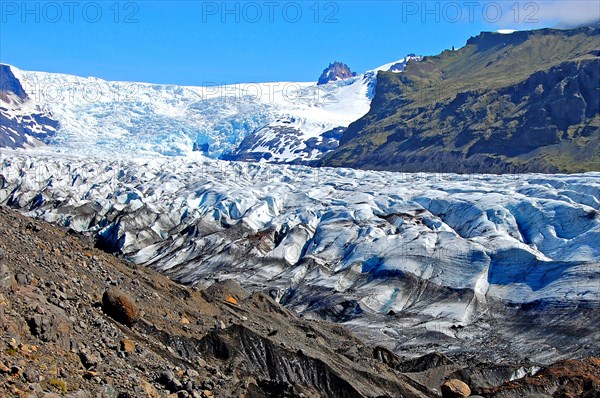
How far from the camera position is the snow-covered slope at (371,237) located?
60281 millimetres

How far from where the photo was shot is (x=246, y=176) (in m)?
127

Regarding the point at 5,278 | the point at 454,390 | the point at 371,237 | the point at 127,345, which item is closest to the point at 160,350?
the point at 127,345

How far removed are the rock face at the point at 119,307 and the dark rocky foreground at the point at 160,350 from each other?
0.03 metres

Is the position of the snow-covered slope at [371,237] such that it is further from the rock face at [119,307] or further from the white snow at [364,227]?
the rock face at [119,307]

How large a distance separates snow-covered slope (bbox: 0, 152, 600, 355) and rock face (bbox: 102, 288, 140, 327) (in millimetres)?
32996

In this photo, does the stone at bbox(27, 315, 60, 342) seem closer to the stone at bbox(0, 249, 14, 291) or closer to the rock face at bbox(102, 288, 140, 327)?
the stone at bbox(0, 249, 14, 291)

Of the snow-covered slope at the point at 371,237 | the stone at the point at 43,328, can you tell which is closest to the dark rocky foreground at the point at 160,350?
the stone at the point at 43,328

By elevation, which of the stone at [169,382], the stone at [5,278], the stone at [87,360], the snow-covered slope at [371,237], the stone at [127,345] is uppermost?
the stone at [5,278]

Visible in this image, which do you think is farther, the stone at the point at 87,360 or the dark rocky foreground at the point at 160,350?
the stone at the point at 87,360

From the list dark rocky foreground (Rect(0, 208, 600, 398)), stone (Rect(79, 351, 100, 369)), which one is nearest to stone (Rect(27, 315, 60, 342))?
dark rocky foreground (Rect(0, 208, 600, 398))

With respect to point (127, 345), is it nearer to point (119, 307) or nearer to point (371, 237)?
point (119, 307)

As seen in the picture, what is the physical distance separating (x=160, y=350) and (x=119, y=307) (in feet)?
6.02

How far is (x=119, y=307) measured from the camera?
22.3 m

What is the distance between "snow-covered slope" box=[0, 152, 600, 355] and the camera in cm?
6028
